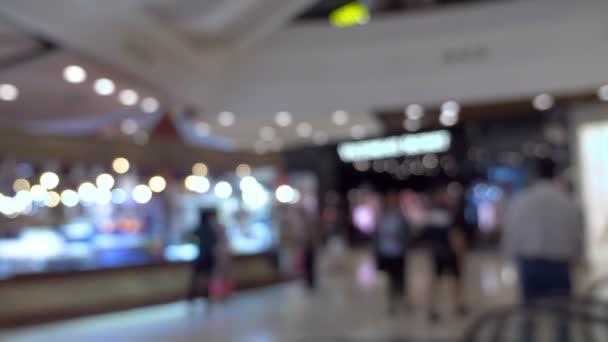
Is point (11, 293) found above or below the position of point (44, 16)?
below

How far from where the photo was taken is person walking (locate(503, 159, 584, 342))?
4430mm

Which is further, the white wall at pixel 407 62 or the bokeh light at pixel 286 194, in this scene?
the bokeh light at pixel 286 194

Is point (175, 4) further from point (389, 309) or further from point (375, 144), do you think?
point (375, 144)

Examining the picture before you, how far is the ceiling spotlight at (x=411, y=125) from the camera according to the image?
11.1 meters

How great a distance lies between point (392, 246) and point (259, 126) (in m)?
4.43

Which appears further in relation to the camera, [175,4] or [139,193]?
[139,193]

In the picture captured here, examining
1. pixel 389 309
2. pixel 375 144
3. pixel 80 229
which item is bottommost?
pixel 389 309

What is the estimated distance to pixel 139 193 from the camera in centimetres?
955

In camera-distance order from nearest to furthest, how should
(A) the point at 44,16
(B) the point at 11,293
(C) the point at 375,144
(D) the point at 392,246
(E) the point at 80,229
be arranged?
(A) the point at 44,16 < (B) the point at 11,293 < (D) the point at 392,246 < (E) the point at 80,229 < (C) the point at 375,144

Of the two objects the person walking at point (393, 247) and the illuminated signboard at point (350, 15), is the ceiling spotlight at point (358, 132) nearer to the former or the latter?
the illuminated signboard at point (350, 15)

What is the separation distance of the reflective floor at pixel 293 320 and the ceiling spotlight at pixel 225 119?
10.2 ft

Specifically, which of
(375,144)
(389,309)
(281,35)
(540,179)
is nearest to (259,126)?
(281,35)

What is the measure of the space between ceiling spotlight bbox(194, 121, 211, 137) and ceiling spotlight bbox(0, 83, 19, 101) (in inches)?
137

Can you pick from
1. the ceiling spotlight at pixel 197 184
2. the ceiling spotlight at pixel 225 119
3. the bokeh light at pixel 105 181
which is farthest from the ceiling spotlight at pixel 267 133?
the bokeh light at pixel 105 181
